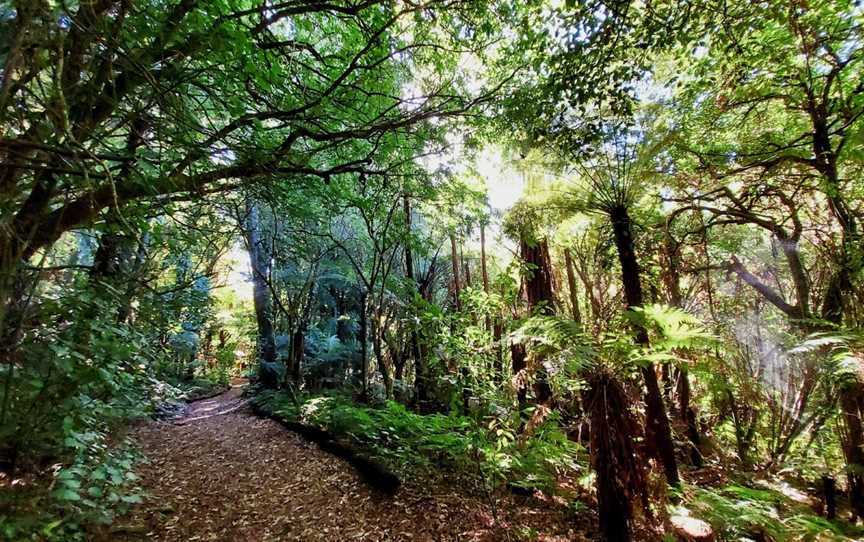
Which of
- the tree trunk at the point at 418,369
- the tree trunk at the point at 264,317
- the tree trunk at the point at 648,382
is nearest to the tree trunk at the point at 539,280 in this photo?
the tree trunk at the point at 648,382

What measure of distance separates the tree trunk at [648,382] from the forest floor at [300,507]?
1409 millimetres

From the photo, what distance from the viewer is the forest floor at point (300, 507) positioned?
3537 millimetres

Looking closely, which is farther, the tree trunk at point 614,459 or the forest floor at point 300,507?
the forest floor at point 300,507

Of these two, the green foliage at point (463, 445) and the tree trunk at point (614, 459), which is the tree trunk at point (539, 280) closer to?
the green foliage at point (463, 445)

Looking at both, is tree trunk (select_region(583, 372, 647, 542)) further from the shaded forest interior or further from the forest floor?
the forest floor

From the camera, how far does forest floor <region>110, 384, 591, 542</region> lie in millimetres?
3537

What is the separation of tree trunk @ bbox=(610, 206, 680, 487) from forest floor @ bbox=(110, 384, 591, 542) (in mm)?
1409

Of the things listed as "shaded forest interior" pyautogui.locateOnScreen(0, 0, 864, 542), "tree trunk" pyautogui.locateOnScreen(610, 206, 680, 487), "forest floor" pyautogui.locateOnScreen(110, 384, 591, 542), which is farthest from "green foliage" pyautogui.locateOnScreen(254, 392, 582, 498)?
"tree trunk" pyautogui.locateOnScreen(610, 206, 680, 487)

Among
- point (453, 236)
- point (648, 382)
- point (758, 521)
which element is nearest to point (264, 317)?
point (453, 236)

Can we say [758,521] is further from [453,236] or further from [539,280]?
[453,236]

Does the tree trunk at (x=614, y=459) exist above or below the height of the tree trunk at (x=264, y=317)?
below

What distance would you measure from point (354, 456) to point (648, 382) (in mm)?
3728

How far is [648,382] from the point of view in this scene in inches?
167

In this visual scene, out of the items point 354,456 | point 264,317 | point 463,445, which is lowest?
point 354,456
